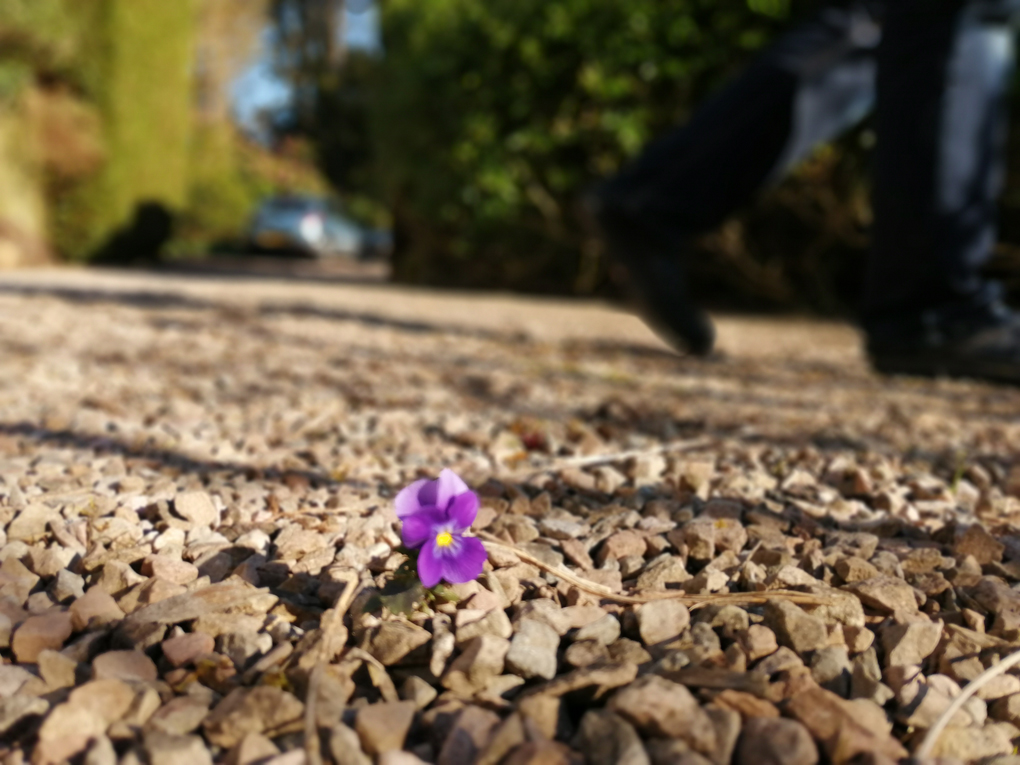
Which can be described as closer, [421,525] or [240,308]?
[421,525]

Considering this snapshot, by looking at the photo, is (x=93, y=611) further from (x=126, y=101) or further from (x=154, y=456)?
(x=126, y=101)

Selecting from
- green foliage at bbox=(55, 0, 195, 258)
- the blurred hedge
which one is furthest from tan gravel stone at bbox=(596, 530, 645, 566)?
green foliage at bbox=(55, 0, 195, 258)

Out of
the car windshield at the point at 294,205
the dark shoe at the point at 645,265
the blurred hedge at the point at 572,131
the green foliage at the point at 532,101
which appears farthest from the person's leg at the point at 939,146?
the car windshield at the point at 294,205

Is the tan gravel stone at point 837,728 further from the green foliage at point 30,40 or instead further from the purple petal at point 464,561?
the green foliage at point 30,40

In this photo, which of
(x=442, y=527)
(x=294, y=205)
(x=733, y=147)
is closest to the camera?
(x=442, y=527)

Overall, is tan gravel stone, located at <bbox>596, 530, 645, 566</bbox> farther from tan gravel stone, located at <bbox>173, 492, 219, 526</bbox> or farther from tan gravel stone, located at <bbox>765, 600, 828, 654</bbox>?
tan gravel stone, located at <bbox>173, 492, 219, 526</bbox>

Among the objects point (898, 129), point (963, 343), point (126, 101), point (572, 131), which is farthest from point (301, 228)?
point (963, 343)
